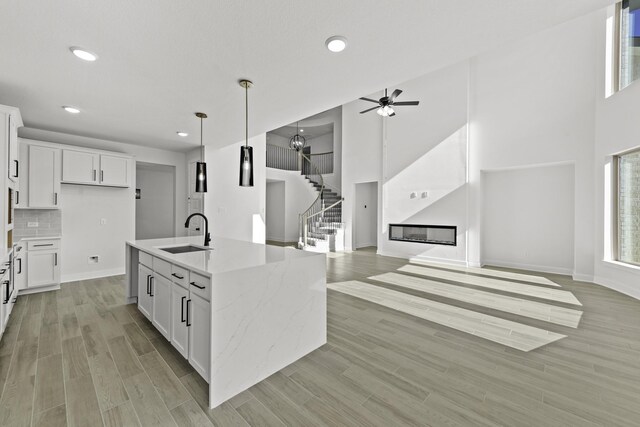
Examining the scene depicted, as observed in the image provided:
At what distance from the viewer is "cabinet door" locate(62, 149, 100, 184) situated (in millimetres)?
4371

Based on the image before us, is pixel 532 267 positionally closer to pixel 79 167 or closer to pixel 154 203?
pixel 79 167

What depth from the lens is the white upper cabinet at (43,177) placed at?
13.3ft

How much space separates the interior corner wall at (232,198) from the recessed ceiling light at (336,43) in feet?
12.9

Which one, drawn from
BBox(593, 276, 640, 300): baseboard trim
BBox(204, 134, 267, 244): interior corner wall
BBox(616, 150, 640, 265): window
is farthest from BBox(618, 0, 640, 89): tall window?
BBox(204, 134, 267, 244): interior corner wall

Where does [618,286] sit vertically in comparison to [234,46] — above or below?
below

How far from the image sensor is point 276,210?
1055 cm

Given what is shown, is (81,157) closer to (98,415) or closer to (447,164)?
(98,415)

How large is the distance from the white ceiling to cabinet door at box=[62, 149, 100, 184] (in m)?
0.94

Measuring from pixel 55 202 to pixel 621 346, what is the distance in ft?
23.9

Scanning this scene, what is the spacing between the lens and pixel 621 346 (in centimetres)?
242

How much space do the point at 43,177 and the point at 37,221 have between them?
28.2 inches

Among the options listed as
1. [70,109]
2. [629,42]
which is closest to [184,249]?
[70,109]

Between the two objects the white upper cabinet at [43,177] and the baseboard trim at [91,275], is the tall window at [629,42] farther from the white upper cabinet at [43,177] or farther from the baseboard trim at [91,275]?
the baseboard trim at [91,275]

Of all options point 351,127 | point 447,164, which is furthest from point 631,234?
point 351,127
